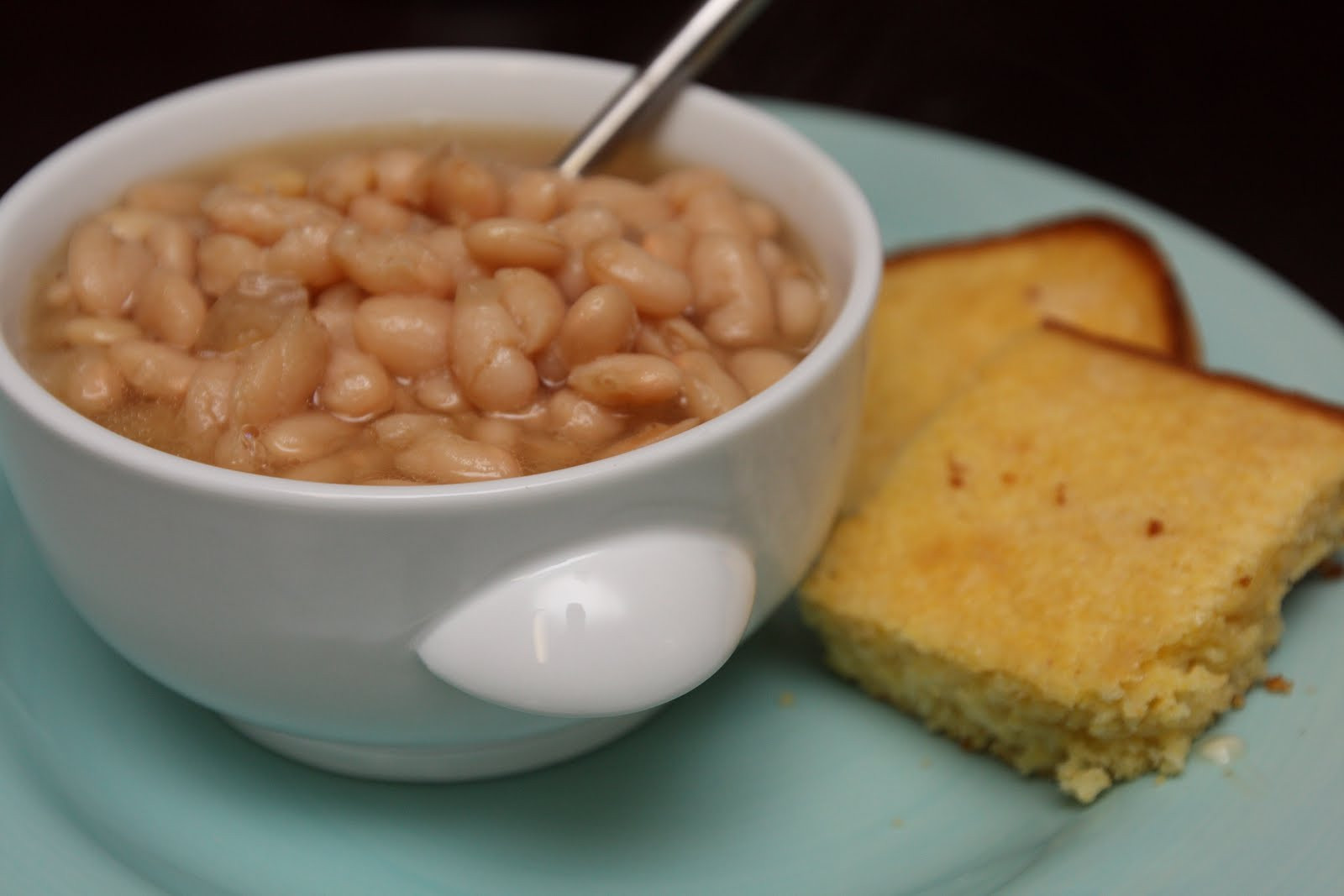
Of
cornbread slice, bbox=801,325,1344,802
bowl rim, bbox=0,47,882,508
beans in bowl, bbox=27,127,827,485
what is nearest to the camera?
bowl rim, bbox=0,47,882,508

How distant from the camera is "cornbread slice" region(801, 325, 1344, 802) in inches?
58.8

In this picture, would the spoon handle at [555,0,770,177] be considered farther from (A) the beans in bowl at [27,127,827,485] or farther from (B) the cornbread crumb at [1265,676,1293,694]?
(B) the cornbread crumb at [1265,676,1293,694]

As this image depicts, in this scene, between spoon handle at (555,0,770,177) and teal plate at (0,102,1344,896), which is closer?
teal plate at (0,102,1344,896)

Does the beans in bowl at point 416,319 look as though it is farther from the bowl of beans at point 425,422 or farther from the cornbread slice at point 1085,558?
the cornbread slice at point 1085,558

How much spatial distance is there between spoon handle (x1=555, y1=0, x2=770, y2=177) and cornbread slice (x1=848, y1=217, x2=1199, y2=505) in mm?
416

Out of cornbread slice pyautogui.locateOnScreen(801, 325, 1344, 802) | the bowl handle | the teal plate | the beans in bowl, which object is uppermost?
the beans in bowl

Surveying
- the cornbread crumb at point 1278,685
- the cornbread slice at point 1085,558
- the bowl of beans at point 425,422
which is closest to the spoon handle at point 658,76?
the bowl of beans at point 425,422

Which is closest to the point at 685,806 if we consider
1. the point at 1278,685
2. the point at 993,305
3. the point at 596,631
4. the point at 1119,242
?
the point at 596,631

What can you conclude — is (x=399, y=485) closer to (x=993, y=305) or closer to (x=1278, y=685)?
(x=1278, y=685)

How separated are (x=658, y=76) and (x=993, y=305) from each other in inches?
23.0

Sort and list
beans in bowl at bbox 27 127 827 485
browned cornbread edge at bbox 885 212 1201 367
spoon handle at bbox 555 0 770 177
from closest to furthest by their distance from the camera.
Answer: beans in bowl at bbox 27 127 827 485
spoon handle at bbox 555 0 770 177
browned cornbread edge at bbox 885 212 1201 367

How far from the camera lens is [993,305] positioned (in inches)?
81.8

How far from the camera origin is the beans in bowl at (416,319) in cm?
137

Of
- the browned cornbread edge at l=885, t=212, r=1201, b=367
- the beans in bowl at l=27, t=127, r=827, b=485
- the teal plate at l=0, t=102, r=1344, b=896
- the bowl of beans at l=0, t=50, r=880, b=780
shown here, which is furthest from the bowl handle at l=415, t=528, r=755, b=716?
the browned cornbread edge at l=885, t=212, r=1201, b=367
